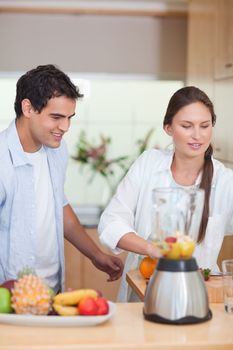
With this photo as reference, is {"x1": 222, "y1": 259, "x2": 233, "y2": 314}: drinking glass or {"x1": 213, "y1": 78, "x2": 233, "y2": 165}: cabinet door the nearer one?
{"x1": 222, "y1": 259, "x2": 233, "y2": 314}: drinking glass

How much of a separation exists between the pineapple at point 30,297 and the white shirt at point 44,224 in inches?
27.4

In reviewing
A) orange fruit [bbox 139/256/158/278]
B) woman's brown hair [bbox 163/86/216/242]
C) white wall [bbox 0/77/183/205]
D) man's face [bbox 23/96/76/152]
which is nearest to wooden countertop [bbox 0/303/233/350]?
orange fruit [bbox 139/256/158/278]

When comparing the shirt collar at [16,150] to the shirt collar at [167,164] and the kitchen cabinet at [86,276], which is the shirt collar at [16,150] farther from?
the kitchen cabinet at [86,276]

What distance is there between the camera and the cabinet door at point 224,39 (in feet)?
14.2

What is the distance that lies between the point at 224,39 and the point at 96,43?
1.69m

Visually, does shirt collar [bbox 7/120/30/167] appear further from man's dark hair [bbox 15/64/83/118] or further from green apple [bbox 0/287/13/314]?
green apple [bbox 0/287/13/314]

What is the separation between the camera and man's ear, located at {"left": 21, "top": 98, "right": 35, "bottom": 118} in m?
2.69

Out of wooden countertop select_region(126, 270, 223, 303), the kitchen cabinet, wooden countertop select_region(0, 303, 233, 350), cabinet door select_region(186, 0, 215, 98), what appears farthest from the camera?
cabinet door select_region(186, 0, 215, 98)

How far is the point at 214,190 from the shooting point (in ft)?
8.92

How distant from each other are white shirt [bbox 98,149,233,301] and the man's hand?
0.06m

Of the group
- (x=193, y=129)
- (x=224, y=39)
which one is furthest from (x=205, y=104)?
(x=224, y=39)

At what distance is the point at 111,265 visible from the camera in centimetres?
288

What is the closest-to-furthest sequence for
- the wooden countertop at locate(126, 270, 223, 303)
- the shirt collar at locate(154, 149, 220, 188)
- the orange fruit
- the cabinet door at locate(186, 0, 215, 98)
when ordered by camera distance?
the wooden countertop at locate(126, 270, 223, 303)
the orange fruit
the shirt collar at locate(154, 149, 220, 188)
the cabinet door at locate(186, 0, 215, 98)

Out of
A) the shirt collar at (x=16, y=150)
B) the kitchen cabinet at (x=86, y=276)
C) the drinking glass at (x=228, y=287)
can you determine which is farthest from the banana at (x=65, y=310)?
the kitchen cabinet at (x=86, y=276)
